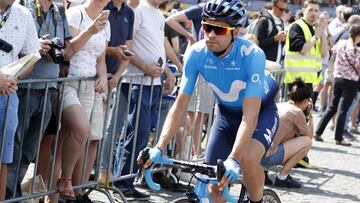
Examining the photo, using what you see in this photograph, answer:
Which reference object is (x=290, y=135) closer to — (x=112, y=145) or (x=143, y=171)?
(x=112, y=145)

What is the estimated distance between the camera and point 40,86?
7.04 meters

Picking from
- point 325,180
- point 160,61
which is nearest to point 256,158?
point 160,61

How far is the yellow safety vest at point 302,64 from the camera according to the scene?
12508 mm

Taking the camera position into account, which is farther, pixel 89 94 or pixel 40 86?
pixel 89 94

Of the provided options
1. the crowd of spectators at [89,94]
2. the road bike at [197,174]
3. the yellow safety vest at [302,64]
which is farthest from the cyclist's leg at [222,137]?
the yellow safety vest at [302,64]

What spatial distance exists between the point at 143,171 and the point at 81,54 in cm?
242

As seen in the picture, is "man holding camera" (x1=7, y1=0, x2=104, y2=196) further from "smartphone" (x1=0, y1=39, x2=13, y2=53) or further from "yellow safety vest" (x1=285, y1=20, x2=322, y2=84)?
"yellow safety vest" (x1=285, y1=20, x2=322, y2=84)

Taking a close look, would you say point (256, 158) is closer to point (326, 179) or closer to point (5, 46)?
point (5, 46)

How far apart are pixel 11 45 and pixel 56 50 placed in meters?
0.44

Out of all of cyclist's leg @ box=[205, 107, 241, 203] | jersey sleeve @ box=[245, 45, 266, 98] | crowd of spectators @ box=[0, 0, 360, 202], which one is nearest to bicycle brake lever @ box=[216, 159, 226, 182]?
jersey sleeve @ box=[245, 45, 266, 98]

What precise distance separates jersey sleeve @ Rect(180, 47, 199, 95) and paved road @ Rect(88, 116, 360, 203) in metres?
2.94

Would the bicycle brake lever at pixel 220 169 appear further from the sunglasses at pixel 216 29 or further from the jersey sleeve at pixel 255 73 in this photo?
the sunglasses at pixel 216 29

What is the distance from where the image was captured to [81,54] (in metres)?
7.64

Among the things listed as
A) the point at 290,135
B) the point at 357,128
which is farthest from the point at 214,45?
the point at 357,128
